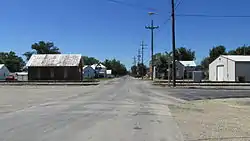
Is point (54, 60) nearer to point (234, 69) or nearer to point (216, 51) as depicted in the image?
point (234, 69)

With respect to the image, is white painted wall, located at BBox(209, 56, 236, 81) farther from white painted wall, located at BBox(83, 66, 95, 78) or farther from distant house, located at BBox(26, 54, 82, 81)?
white painted wall, located at BBox(83, 66, 95, 78)

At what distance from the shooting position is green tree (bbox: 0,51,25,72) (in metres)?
166

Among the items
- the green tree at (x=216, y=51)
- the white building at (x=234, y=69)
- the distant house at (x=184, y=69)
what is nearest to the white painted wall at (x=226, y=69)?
the white building at (x=234, y=69)

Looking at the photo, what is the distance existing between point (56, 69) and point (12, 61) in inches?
4203

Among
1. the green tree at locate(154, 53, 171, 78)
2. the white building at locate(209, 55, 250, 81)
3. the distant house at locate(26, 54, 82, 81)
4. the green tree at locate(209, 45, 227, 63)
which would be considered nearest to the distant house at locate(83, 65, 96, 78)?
the green tree at locate(154, 53, 171, 78)

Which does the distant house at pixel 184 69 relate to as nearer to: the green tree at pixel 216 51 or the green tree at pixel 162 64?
the green tree at pixel 162 64

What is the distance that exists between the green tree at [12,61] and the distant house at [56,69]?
326 feet

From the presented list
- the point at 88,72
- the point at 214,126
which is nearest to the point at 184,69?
the point at 88,72

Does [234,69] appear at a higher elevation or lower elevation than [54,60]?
lower

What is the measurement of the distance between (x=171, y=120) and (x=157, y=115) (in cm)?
147

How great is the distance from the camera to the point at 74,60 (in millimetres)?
71125

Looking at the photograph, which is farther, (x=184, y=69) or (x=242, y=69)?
(x=184, y=69)

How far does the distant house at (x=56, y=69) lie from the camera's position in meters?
69.8

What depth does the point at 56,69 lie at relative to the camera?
70125 millimetres
